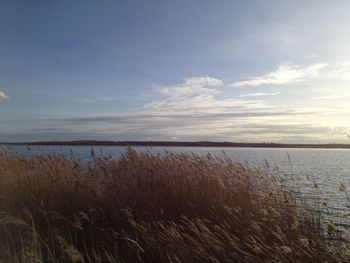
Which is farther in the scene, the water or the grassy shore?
the water

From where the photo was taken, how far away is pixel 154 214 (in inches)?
259

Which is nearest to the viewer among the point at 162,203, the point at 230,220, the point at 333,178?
the point at 230,220

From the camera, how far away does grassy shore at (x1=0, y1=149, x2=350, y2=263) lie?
4.78 metres

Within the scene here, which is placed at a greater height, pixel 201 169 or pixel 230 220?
pixel 201 169

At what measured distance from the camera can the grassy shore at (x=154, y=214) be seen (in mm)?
4777

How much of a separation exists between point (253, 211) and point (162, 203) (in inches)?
70.0

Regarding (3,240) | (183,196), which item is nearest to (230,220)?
(183,196)

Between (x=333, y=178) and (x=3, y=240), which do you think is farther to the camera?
(x=333, y=178)

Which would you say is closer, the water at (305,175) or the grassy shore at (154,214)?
the grassy shore at (154,214)

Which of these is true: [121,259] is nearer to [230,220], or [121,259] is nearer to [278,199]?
[230,220]

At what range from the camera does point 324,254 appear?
4.55 metres

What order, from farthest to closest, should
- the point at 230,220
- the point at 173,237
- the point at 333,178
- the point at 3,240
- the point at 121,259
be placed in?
the point at 333,178 < the point at 230,220 < the point at 3,240 < the point at 173,237 < the point at 121,259

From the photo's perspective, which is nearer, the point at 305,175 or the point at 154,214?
the point at 154,214

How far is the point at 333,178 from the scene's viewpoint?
16.5m
